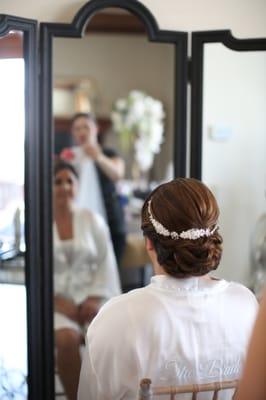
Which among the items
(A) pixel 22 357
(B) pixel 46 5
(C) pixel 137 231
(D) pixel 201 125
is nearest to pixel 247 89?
(D) pixel 201 125

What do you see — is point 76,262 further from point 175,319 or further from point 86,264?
point 175,319

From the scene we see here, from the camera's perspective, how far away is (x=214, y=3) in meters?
1.64

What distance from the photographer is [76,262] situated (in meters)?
2.35

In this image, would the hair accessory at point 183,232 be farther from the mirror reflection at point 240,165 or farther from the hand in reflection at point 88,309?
the hand in reflection at point 88,309

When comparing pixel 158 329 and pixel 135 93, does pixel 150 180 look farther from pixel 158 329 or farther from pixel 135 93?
pixel 158 329

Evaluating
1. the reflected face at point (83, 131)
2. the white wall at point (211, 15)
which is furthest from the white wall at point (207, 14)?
the reflected face at point (83, 131)

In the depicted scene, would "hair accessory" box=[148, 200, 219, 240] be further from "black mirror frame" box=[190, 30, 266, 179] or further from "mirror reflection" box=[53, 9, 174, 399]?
"mirror reflection" box=[53, 9, 174, 399]

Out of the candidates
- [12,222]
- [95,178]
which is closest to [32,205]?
[12,222]

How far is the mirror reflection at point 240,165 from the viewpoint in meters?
1.74

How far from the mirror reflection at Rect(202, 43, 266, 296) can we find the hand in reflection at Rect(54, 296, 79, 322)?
29.3 inches

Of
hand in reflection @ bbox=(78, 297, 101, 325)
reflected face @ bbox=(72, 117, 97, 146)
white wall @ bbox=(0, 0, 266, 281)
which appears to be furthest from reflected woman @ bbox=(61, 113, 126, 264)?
white wall @ bbox=(0, 0, 266, 281)

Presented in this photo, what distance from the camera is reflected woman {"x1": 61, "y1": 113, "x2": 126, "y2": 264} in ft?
9.00

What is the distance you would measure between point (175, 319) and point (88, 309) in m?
1.23

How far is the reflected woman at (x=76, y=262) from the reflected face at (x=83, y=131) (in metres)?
0.32
